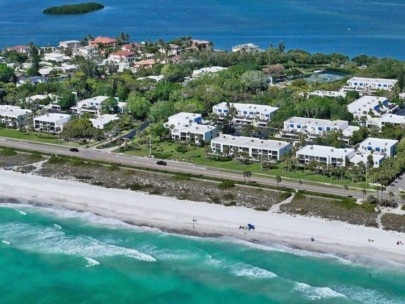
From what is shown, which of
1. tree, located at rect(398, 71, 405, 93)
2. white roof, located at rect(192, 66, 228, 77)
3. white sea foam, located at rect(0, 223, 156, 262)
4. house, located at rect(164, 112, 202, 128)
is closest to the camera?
white sea foam, located at rect(0, 223, 156, 262)

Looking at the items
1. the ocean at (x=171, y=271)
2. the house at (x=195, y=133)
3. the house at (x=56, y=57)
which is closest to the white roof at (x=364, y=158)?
the house at (x=195, y=133)

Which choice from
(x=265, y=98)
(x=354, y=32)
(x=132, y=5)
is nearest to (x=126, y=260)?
(x=265, y=98)

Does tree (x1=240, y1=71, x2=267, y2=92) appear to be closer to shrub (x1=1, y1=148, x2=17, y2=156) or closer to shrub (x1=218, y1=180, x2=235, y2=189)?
shrub (x1=1, y1=148, x2=17, y2=156)

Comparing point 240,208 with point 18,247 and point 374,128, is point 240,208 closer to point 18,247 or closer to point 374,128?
point 18,247

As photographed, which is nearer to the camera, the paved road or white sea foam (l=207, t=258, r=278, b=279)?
white sea foam (l=207, t=258, r=278, b=279)

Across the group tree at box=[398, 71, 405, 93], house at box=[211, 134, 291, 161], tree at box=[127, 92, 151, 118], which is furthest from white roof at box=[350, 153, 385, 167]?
tree at box=[398, 71, 405, 93]

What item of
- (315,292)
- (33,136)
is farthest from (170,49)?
(315,292)

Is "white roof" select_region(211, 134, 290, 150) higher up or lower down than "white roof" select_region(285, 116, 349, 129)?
lower down

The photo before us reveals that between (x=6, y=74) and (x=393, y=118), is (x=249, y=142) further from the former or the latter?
(x=6, y=74)
